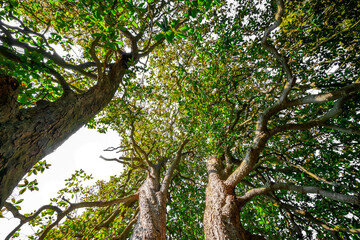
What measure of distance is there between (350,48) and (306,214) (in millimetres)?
4847

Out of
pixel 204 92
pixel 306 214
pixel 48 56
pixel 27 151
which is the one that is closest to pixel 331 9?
pixel 204 92

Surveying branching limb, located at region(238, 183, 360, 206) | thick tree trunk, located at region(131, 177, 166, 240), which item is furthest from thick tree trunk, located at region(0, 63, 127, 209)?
branching limb, located at region(238, 183, 360, 206)

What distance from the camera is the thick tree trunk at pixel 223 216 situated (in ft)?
9.73

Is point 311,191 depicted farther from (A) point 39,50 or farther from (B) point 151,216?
(A) point 39,50

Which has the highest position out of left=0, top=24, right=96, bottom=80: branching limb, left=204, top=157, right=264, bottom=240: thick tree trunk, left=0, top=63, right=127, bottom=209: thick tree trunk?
left=0, top=24, right=96, bottom=80: branching limb

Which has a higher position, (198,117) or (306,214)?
(198,117)

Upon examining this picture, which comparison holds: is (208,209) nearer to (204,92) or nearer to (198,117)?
(198,117)

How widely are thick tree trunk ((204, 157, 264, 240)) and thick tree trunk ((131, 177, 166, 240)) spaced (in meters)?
1.23

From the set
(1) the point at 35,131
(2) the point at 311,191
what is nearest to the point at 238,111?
(2) the point at 311,191

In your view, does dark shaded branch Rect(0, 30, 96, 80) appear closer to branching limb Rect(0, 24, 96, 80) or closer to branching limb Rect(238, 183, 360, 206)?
branching limb Rect(0, 24, 96, 80)

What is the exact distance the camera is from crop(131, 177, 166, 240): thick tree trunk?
3454 mm

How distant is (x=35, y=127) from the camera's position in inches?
82.8

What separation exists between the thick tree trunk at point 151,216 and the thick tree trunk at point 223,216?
1233 mm

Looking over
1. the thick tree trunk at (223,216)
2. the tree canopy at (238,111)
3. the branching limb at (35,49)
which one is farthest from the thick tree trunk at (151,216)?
the branching limb at (35,49)
